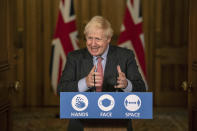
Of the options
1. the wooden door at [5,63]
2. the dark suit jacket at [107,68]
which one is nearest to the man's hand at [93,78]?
the dark suit jacket at [107,68]

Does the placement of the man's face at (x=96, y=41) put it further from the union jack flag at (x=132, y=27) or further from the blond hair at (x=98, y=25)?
the union jack flag at (x=132, y=27)

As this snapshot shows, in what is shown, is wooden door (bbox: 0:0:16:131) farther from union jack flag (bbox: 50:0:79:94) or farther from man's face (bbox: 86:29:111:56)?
union jack flag (bbox: 50:0:79:94)

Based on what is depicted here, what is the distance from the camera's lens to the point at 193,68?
263cm

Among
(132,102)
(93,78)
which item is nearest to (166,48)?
(93,78)

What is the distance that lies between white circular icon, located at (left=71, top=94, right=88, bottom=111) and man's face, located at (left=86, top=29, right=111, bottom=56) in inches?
22.9

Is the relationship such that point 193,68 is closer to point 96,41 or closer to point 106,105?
point 96,41

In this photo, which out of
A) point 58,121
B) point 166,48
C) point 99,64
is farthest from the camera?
point 166,48

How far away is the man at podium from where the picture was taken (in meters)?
2.29

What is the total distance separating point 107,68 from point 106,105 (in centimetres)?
60

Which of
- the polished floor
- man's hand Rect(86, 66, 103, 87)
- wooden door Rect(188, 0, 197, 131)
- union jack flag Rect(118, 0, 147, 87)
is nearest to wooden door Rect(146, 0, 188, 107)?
union jack flag Rect(118, 0, 147, 87)

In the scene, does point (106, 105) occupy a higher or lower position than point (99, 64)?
lower

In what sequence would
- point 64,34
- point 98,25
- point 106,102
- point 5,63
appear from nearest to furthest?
1. point 106,102
2. point 98,25
3. point 5,63
4. point 64,34

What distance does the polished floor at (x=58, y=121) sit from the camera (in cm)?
454

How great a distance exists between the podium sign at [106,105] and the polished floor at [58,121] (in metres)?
2.72
